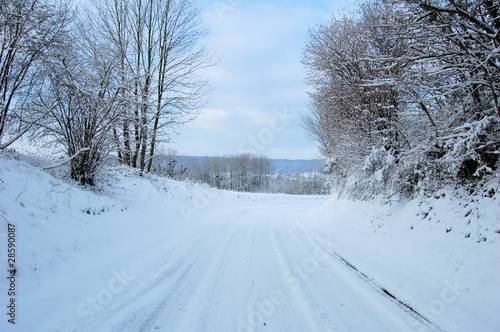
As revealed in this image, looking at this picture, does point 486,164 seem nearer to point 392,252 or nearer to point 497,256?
point 497,256

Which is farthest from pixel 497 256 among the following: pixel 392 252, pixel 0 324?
pixel 0 324

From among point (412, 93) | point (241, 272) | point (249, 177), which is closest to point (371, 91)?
point (412, 93)

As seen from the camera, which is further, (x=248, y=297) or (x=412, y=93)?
(x=412, y=93)

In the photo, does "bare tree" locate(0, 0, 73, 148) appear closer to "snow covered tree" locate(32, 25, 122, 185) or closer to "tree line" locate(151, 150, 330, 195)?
"snow covered tree" locate(32, 25, 122, 185)

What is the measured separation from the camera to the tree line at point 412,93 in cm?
437

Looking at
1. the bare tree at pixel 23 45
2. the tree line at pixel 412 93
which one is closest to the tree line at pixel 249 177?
the tree line at pixel 412 93

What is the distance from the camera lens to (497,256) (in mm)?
3484

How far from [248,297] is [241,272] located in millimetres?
917

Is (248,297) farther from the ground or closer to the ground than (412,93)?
closer to the ground

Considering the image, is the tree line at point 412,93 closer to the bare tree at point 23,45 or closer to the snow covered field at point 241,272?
the snow covered field at point 241,272

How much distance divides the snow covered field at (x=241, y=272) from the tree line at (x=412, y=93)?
2.99ft

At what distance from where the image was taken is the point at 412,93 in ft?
19.5

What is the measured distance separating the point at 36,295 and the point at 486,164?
300 inches

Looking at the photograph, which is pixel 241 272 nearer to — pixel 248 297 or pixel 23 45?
pixel 248 297
